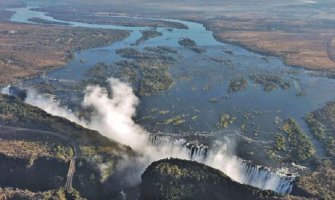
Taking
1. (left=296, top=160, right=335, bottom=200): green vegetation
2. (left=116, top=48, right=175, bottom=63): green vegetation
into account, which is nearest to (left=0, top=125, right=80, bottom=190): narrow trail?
(left=296, top=160, right=335, bottom=200): green vegetation

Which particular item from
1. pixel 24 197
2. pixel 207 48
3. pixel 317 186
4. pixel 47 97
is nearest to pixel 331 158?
pixel 317 186

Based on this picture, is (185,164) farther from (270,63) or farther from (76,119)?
(270,63)

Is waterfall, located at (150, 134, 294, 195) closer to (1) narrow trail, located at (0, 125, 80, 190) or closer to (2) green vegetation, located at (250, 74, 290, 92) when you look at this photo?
(1) narrow trail, located at (0, 125, 80, 190)

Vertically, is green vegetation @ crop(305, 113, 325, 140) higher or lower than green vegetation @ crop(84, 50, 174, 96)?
lower

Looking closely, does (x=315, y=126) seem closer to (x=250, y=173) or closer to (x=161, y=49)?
(x=250, y=173)

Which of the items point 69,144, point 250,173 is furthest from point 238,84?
point 69,144

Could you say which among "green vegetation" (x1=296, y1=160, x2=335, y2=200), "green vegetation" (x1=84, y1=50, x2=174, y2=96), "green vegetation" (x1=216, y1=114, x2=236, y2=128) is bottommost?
"green vegetation" (x1=296, y1=160, x2=335, y2=200)
